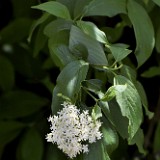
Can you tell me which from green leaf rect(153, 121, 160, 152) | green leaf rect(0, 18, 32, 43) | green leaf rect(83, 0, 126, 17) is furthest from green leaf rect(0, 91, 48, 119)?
green leaf rect(83, 0, 126, 17)

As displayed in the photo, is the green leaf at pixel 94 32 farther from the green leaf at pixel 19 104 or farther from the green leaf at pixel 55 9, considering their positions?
the green leaf at pixel 19 104

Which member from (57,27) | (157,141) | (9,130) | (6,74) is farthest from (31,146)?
(57,27)


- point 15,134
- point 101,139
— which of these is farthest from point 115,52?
point 15,134

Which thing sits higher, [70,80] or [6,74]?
[70,80]

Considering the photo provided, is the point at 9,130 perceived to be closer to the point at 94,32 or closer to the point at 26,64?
the point at 26,64

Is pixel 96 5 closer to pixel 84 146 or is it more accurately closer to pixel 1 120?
pixel 84 146

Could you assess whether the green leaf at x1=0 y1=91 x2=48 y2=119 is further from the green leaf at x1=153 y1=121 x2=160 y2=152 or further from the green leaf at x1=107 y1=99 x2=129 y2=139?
the green leaf at x1=107 y1=99 x2=129 y2=139
